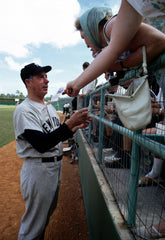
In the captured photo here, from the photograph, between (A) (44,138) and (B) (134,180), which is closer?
(B) (134,180)

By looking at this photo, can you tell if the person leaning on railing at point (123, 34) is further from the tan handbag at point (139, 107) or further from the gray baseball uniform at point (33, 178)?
the gray baseball uniform at point (33, 178)

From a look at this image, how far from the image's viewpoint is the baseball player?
160 cm

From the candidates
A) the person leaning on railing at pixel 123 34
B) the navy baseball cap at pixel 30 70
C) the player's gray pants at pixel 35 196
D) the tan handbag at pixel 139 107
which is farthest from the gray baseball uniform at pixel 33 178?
the tan handbag at pixel 139 107

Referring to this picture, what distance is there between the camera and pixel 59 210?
307cm

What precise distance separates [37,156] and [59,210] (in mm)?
1910

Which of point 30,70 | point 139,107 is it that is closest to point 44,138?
point 30,70

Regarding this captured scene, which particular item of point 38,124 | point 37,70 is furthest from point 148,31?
point 37,70

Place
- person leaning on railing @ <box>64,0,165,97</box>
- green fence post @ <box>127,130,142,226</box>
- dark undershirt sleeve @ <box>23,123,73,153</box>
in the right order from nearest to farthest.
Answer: person leaning on railing @ <box>64,0,165,97</box> < green fence post @ <box>127,130,142,226</box> < dark undershirt sleeve @ <box>23,123,73,153</box>

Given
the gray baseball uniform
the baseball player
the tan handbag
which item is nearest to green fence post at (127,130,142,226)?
the tan handbag

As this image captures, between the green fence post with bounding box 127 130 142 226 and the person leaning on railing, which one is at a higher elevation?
the person leaning on railing

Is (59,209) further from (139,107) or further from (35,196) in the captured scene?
(139,107)

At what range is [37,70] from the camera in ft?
6.31

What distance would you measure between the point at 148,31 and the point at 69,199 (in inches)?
136

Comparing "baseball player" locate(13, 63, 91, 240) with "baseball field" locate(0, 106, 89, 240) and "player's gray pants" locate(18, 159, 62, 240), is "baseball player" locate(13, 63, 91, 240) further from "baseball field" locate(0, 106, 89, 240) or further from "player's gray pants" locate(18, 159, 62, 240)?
"baseball field" locate(0, 106, 89, 240)
